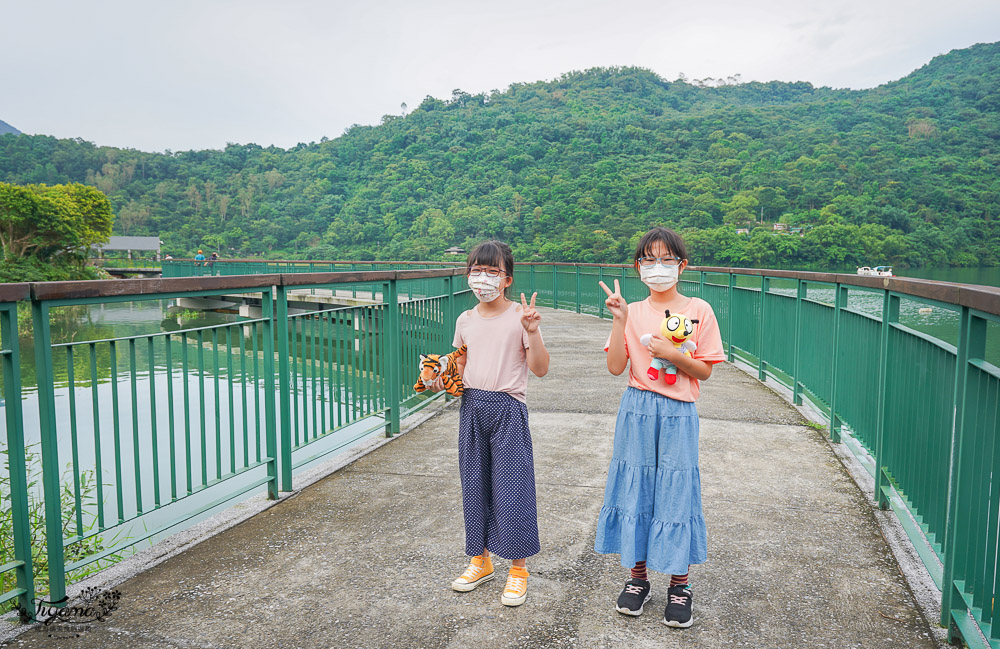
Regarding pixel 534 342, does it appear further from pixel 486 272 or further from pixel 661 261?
pixel 661 261

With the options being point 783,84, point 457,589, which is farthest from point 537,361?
point 783,84

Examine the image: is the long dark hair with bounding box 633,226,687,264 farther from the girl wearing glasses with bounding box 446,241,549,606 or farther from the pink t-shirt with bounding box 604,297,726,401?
the girl wearing glasses with bounding box 446,241,549,606

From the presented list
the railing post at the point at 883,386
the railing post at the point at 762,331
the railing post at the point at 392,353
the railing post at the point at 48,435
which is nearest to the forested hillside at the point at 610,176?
the railing post at the point at 762,331

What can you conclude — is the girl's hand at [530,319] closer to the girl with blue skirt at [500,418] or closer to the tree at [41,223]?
the girl with blue skirt at [500,418]

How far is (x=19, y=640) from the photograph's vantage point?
2555 mm

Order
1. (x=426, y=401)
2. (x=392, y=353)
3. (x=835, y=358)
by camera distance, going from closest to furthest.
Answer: (x=835, y=358) < (x=392, y=353) < (x=426, y=401)

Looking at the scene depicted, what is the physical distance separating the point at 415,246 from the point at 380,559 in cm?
6268

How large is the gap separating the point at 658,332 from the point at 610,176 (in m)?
64.5

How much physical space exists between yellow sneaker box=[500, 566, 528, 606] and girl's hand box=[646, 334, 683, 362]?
107 centimetres

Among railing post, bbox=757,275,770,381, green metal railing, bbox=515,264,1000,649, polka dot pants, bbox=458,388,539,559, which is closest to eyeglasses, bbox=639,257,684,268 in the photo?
polka dot pants, bbox=458,388,539,559

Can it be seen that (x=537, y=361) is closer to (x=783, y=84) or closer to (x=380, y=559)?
(x=380, y=559)

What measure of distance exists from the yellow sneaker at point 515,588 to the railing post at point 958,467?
155 centimetres

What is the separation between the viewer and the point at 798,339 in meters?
6.63

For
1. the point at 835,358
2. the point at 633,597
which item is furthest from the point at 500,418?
the point at 835,358
